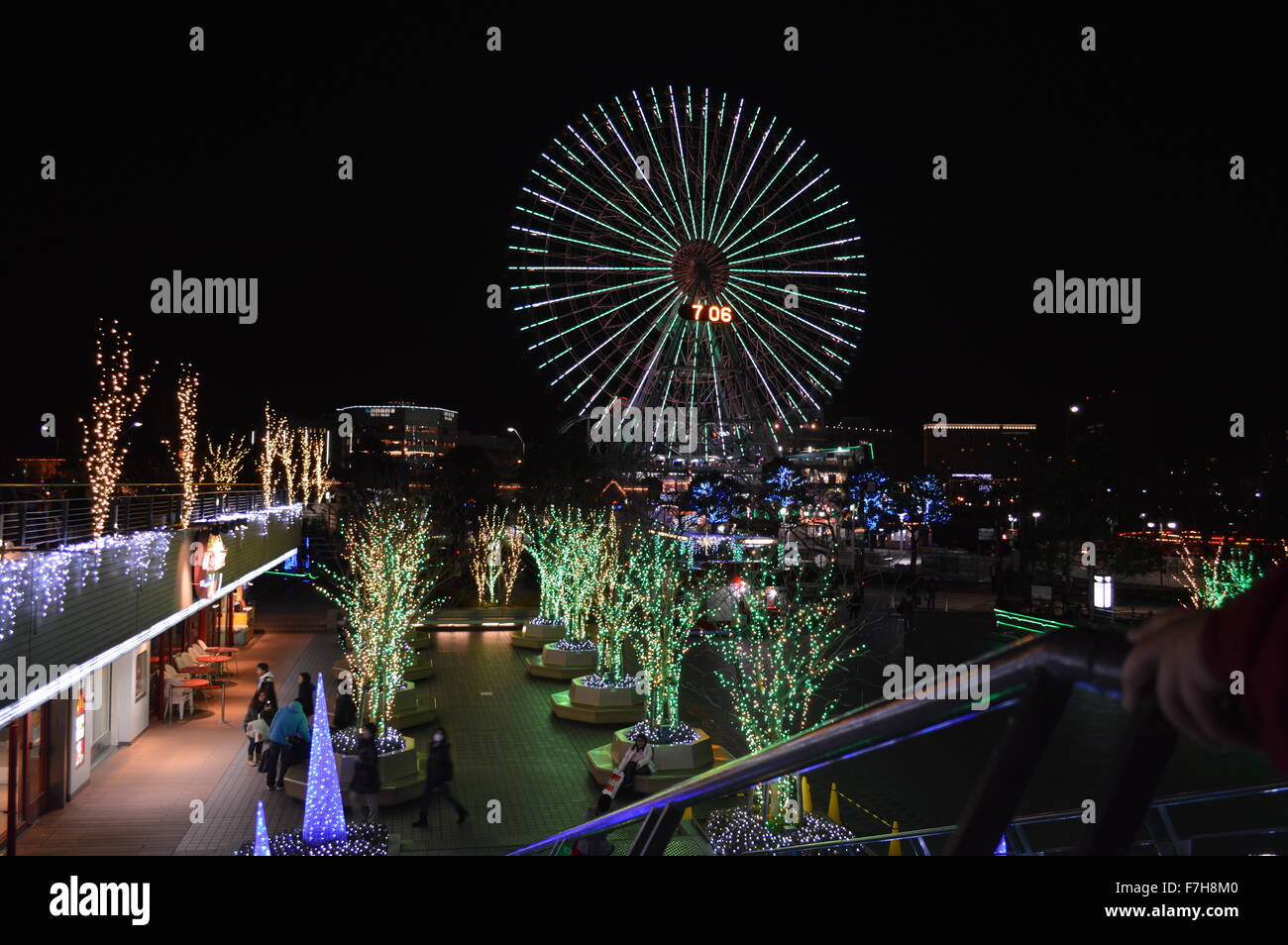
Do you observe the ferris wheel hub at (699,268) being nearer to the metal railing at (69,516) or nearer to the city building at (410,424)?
the metal railing at (69,516)

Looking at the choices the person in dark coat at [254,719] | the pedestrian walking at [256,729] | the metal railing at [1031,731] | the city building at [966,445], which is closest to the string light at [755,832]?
the pedestrian walking at [256,729]

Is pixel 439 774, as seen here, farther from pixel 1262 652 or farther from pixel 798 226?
pixel 798 226

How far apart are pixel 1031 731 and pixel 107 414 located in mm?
15494

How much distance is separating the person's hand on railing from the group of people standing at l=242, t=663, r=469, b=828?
466 inches

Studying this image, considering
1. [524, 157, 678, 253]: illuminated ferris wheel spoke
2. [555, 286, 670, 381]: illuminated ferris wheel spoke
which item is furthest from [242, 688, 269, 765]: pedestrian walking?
[524, 157, 678, 253]: illuminated ferris wheel spoke

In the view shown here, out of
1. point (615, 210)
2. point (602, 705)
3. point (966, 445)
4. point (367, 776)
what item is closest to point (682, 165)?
point (615, 210)

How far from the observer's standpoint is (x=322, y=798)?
418 inches

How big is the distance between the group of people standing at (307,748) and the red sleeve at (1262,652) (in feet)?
39.2

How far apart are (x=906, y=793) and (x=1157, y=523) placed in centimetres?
4068

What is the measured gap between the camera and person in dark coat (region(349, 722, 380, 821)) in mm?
12219

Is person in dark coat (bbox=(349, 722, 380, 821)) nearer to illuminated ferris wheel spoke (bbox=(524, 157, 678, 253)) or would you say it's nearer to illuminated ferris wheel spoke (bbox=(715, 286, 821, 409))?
illuminated ferris wheel spoke (bbox=(524, 157, 678, 253))

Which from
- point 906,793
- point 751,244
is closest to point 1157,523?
point 751,244
